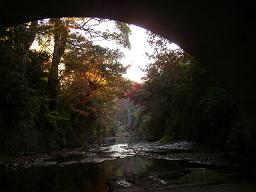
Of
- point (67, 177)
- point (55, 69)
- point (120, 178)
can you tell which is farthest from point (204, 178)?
point (55, 69)

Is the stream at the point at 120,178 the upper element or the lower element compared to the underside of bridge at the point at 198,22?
lower

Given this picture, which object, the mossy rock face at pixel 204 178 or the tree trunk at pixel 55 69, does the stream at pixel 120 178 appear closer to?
the mossy rock face at pixel 204 178

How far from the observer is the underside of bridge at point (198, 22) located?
187 inches

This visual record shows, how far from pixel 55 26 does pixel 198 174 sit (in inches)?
438

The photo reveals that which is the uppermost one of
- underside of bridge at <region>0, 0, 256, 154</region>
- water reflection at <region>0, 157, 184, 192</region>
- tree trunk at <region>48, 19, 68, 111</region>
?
tree trunk at <region>48, 19, 68, 111</region>

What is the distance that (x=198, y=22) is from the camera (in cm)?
508

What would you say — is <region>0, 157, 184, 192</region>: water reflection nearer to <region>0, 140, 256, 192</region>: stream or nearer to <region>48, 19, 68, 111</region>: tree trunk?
<region>0, 140, 256, 192</region>: stream

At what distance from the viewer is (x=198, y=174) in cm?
776

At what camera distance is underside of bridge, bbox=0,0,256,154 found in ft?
15.6

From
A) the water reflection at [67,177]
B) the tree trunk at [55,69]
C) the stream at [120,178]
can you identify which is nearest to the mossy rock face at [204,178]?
the stream at [120,178]

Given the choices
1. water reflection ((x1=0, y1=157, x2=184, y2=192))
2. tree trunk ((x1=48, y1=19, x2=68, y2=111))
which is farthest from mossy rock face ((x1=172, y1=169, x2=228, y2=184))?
tree trunk ((x1=48, y1=19, x2=68, y2=111))

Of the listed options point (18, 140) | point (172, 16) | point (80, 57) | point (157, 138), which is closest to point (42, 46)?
point (80, 57)

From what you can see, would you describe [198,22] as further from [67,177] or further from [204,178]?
[67,177]

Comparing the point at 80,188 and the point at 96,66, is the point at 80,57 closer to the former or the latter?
the point at 96,66
